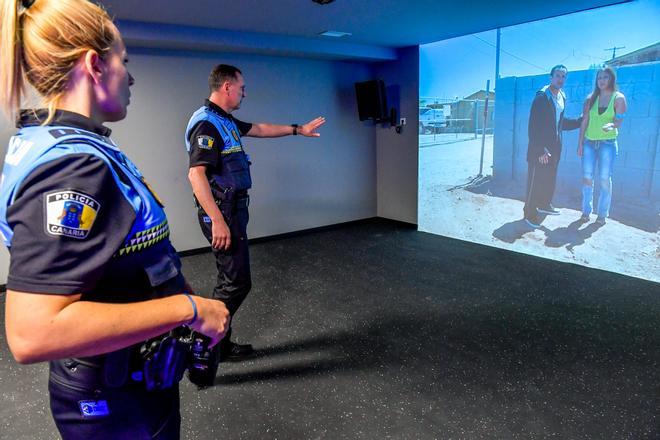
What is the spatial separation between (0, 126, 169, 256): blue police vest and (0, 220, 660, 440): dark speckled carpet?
1.47 metres

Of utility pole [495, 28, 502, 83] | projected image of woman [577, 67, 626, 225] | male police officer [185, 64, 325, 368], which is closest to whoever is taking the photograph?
male police officer [185, 64, 325, 368]

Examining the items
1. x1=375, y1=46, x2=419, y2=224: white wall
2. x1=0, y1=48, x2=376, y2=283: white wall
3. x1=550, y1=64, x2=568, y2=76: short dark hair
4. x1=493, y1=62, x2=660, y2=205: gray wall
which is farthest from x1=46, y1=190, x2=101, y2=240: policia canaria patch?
x1=375, y1=46, x2=419, y2=224: white wall

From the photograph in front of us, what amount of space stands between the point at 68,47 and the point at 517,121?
456 cm

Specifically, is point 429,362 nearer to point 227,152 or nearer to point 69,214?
point 227,152

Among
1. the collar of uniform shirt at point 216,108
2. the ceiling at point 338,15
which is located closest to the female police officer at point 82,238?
the collar of uniform shirt at point 216,108

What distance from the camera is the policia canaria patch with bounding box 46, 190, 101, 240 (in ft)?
1.81

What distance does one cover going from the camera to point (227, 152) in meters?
2.20

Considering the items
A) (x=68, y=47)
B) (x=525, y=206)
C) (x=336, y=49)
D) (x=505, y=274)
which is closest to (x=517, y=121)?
(x=525, y=206)

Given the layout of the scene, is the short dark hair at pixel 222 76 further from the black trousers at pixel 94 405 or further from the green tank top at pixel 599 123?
the green tank top at pixel 599 123

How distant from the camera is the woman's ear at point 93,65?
63 cm

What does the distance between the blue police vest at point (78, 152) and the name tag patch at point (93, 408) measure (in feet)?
0.97

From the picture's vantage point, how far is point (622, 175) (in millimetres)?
3631

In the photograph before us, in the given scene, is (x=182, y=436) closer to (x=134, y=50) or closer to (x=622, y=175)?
(x=134, y=50)

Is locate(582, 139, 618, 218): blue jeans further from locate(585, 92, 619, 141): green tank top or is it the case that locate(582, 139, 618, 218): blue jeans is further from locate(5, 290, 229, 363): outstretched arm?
locate(5, 290, 229, 363): outstretched arm
